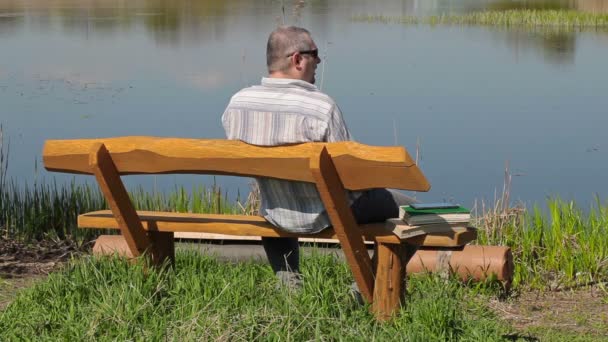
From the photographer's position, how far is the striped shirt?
15.8 feet

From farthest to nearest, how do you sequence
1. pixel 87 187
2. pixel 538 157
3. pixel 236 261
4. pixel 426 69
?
pixel 426 69
pixel 538 157
pixel 87 187
pixel 236 261

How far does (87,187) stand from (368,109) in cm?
921

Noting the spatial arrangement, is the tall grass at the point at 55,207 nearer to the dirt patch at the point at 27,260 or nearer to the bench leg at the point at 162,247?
the dirt patch at the point at 27,260

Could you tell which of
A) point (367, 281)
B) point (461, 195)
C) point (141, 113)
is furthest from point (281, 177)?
point (141, 113)

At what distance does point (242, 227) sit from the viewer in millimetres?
5031

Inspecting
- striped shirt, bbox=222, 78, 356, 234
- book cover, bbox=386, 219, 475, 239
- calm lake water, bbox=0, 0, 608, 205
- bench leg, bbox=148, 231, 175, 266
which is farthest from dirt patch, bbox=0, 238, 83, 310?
book cover, bbox=386, 219, 475, 239

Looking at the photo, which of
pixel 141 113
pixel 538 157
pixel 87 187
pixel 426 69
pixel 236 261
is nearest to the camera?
pixel 236 261

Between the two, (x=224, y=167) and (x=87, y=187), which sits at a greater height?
(x=224, y=167)

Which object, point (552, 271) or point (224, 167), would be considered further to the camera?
point (552, 271)

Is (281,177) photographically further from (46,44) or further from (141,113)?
(46,44)

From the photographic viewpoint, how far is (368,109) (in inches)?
671

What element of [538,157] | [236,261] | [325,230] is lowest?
[538,157]

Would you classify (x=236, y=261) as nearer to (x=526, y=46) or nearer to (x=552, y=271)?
(x=552, y=271)

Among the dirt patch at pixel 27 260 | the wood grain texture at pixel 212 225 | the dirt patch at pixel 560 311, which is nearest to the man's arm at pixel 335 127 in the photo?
the wood grain texture at pixel 212 225
